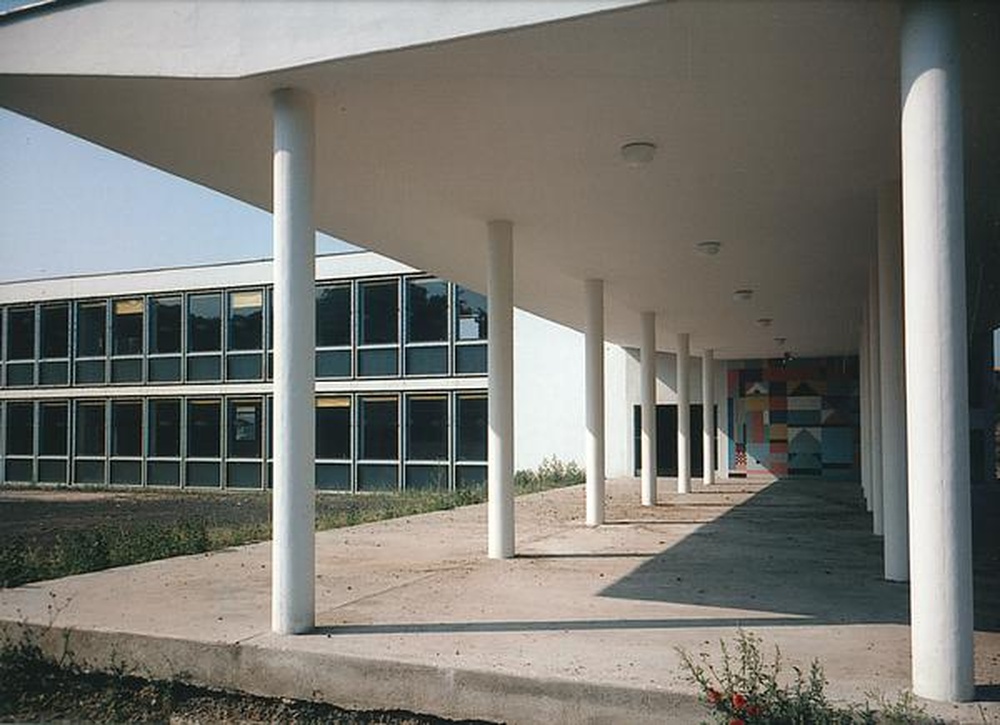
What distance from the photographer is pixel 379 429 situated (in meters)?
24.8

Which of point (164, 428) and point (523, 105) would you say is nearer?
point (523, 105)

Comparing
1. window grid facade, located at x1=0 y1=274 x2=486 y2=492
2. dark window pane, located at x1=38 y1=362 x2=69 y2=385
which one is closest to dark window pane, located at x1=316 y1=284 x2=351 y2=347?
window grid facade, located at x1=0 y1=274 x2=486 y2=492

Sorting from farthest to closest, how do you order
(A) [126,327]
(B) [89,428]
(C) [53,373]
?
(C) [53,373] → (B) [89,428] → (A) [126,327]

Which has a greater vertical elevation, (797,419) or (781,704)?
(797,419)

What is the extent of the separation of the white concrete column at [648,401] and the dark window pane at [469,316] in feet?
23.7

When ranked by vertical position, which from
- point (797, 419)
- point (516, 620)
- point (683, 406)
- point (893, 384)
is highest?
point (893, 384)

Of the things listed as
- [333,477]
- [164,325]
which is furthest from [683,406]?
[164,325]

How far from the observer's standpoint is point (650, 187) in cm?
Answer: 877

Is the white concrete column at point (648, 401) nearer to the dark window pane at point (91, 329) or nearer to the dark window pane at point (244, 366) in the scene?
the dark window pane at point (244, 366)

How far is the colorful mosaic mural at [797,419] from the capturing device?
25531 mm

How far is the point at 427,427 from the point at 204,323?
25.5 feet

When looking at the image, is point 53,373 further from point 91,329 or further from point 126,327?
point 126,327

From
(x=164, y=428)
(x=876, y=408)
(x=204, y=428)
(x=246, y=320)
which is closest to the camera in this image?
(x=876, y=408)

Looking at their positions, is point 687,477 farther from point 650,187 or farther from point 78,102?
point 78,102
